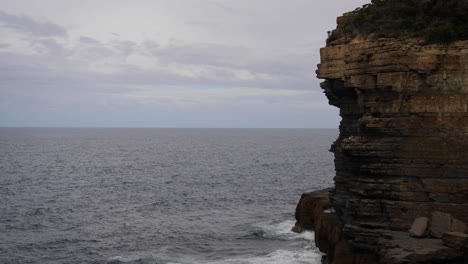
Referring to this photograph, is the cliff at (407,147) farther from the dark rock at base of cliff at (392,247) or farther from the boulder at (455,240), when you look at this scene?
the boulder at (455,240)

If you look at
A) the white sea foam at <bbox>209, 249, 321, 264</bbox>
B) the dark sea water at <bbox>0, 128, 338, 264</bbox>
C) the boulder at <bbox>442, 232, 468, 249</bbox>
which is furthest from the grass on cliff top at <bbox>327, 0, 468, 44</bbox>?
the dark sea water at <bbox>0, 128, 338, 264</bbox>

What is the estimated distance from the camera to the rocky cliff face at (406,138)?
1103 inches

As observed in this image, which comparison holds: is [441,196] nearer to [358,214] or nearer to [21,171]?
[358,214]

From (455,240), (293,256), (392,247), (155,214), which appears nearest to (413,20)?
(455,240)

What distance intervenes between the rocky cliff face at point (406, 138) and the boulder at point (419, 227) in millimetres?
488

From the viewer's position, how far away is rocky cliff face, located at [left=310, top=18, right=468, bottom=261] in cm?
2802

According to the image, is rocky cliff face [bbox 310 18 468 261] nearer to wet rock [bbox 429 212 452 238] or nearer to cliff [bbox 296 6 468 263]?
cliff [bbox 296 6 468 263]

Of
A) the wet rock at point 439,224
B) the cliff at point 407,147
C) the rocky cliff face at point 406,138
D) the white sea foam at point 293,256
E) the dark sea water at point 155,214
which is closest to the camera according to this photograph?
the wet rock at point 439,224

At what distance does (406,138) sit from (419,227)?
4774 millimetres

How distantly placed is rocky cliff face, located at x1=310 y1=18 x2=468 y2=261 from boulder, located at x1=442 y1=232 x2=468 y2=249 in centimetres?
197

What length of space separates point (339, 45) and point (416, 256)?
13.9 meters

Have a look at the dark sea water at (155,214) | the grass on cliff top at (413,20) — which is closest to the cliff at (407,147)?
the grass on cliff top at (413,20)

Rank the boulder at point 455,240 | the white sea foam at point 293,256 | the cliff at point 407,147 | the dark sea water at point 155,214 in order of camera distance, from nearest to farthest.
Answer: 1. the boulder at point 455,240
2. the cliff at point 407,147
3. the white sea foam at point 293,256
4. the dark sea water at point 155,214

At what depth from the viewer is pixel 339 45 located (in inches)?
1303
